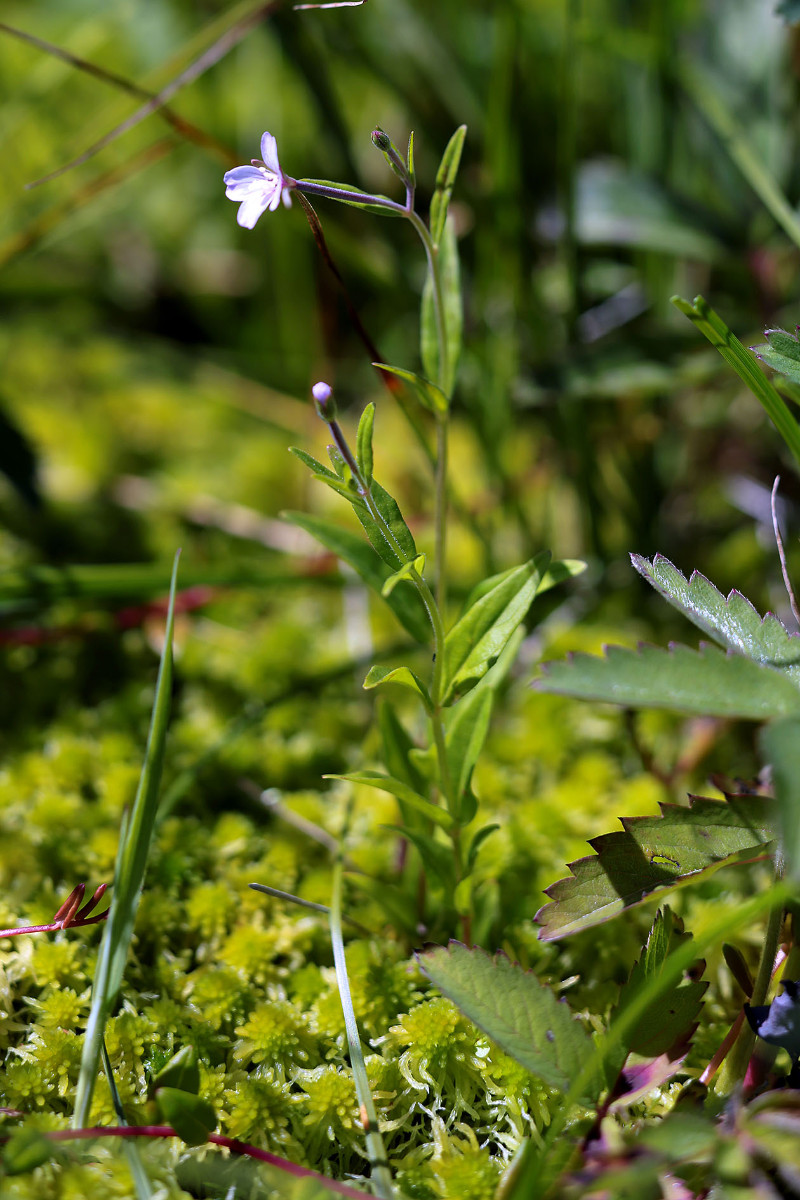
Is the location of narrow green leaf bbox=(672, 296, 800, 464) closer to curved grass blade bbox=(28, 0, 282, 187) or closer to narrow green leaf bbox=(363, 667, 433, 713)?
narrow green leaf bbox=(363, 667, 433, 713)

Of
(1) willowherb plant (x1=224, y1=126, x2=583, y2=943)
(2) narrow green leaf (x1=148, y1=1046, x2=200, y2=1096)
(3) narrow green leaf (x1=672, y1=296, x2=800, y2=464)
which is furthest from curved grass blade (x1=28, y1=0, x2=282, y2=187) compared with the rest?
(2) narrow green leaf (x1=148, y1=1046, x2=200, y2=1096)

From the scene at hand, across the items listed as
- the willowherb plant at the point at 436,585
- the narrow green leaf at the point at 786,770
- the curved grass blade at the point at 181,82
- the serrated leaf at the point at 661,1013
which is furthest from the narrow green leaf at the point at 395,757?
the curved grass blade at the point at 181,82

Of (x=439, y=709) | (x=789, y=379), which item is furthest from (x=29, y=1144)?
(x=789, y=379)

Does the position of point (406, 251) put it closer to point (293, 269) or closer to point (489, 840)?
point (293, 269)

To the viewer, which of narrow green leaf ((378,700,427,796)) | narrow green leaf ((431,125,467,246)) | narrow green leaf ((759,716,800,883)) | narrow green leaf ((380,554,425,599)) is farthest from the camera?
narrow green leaf ((378,700,427,796))

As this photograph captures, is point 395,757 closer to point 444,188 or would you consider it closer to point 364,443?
point 364,443

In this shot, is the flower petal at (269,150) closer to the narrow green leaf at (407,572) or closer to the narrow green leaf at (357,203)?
the narrow green leaf at (357,203)

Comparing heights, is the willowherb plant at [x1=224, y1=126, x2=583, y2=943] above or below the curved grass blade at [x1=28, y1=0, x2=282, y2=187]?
below
